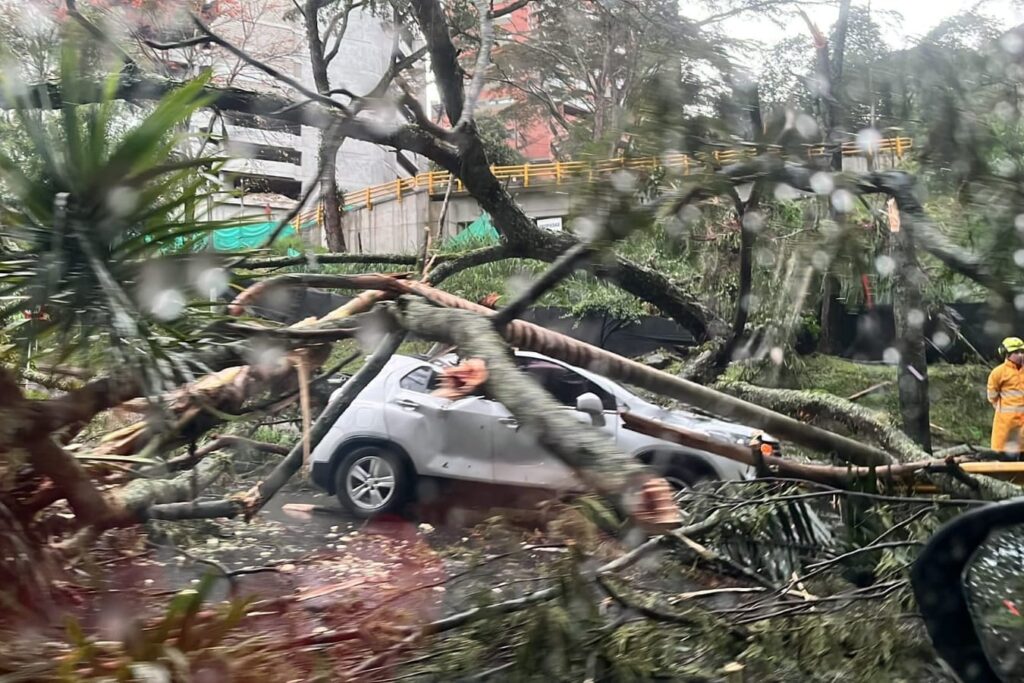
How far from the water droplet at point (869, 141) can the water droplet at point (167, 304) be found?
5.93 feet

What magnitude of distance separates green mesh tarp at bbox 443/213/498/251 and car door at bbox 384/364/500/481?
733 millimetres

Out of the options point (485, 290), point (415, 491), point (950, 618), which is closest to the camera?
point (950, 618)

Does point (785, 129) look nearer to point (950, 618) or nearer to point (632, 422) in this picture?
point (632, 422)

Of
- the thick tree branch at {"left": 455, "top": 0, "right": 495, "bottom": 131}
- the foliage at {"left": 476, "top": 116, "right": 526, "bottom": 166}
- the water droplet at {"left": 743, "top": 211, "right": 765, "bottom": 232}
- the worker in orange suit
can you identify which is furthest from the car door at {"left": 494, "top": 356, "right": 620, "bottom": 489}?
the worker in orange suit

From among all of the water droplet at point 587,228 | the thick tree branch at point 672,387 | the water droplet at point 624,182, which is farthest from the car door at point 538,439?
the water droplet at point 624,182

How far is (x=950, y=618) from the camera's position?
170cm

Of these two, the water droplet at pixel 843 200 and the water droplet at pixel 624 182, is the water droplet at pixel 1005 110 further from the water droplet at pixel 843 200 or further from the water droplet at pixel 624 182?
the water droplet at pixel 624 182

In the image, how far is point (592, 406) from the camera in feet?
7.23

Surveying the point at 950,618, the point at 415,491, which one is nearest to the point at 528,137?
the point at 415,491

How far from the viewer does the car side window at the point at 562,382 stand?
2.17 metres

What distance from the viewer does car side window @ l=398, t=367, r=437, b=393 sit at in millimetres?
2372

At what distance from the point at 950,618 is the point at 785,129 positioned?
4.01ft

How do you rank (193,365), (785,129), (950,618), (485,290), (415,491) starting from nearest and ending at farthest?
(950,618)
(193,365)
(785,129)
(415,491)
(485,290)

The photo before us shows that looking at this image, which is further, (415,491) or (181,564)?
(415,491)
